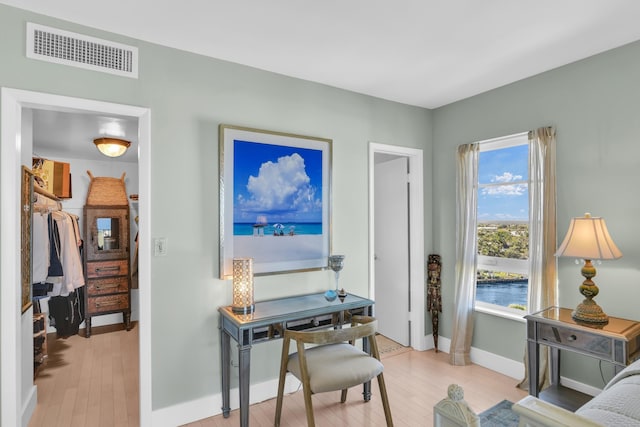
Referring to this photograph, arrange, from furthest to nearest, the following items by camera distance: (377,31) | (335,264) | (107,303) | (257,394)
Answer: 1. (107,303)
2. (335,264)
3. (257,394)
4. (377,31)

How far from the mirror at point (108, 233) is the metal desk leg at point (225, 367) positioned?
3.18 meters

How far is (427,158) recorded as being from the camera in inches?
152

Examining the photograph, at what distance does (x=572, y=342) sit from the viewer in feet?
7.75

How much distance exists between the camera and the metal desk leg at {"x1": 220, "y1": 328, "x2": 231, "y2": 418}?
8.32ft

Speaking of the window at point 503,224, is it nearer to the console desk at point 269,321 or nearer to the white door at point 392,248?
the white door at point 392,248

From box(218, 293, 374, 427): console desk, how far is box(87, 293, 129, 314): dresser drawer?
117 inches

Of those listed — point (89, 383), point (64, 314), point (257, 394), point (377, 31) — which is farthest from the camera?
point (64, 314)

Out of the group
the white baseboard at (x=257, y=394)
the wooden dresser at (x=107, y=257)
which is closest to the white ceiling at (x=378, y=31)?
the white baseboard at (x=257, y=394)

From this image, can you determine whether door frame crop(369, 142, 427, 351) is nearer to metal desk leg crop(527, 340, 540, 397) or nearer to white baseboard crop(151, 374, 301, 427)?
metal desk leg crop(527, 340, 540, 397)

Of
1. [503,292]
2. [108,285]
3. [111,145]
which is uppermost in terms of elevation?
[111,145]

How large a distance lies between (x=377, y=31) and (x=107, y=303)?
4.70m

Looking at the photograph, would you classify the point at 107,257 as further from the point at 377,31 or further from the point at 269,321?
the point at 377,31

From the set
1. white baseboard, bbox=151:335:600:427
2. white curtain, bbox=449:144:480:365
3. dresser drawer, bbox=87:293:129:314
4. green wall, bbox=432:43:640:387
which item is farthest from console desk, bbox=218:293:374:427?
dresser drawer, bbox=87:293:129:314

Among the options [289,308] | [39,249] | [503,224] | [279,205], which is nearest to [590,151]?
[503,224]
